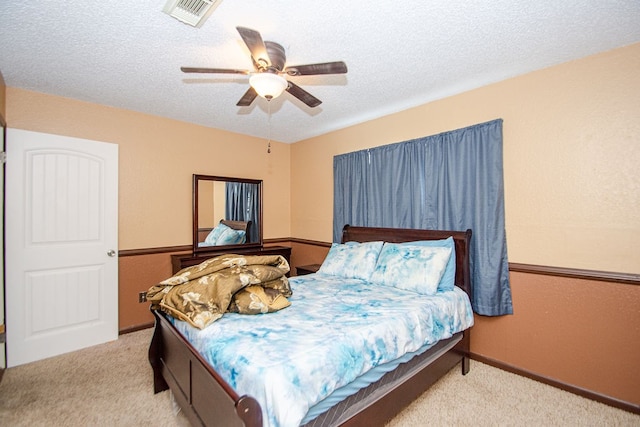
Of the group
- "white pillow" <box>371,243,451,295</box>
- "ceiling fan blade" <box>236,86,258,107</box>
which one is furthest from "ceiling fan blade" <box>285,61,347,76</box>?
"white pillow" <box>371,243,451,295</box>

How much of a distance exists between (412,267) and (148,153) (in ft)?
10.5

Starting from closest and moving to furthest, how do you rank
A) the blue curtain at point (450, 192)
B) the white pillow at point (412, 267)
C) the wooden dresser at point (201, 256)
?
the white pillow at point (412, 267) < the blue curtain at point (450, 192) < the wooden dresser at point (201, 256)

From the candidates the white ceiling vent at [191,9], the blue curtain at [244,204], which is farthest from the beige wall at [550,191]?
the white ceiling vent at [191,9]

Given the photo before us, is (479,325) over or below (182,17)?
below

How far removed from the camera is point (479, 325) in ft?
8.80

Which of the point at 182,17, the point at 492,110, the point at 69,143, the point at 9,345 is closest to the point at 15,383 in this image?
the point at 9,345

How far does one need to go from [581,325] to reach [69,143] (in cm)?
473

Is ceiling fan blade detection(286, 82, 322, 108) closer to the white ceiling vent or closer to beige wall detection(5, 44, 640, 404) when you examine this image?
the white ceiling vent

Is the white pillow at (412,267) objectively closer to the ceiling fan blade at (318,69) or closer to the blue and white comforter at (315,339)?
the blue and white comforter at (315,339)

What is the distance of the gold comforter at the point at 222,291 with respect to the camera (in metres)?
1.77

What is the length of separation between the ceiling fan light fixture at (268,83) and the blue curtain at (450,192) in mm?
1756

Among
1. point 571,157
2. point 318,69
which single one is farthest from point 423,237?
point 318,69

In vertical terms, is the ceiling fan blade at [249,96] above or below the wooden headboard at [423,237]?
above

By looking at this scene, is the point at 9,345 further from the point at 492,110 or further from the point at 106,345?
the point at 492,110
